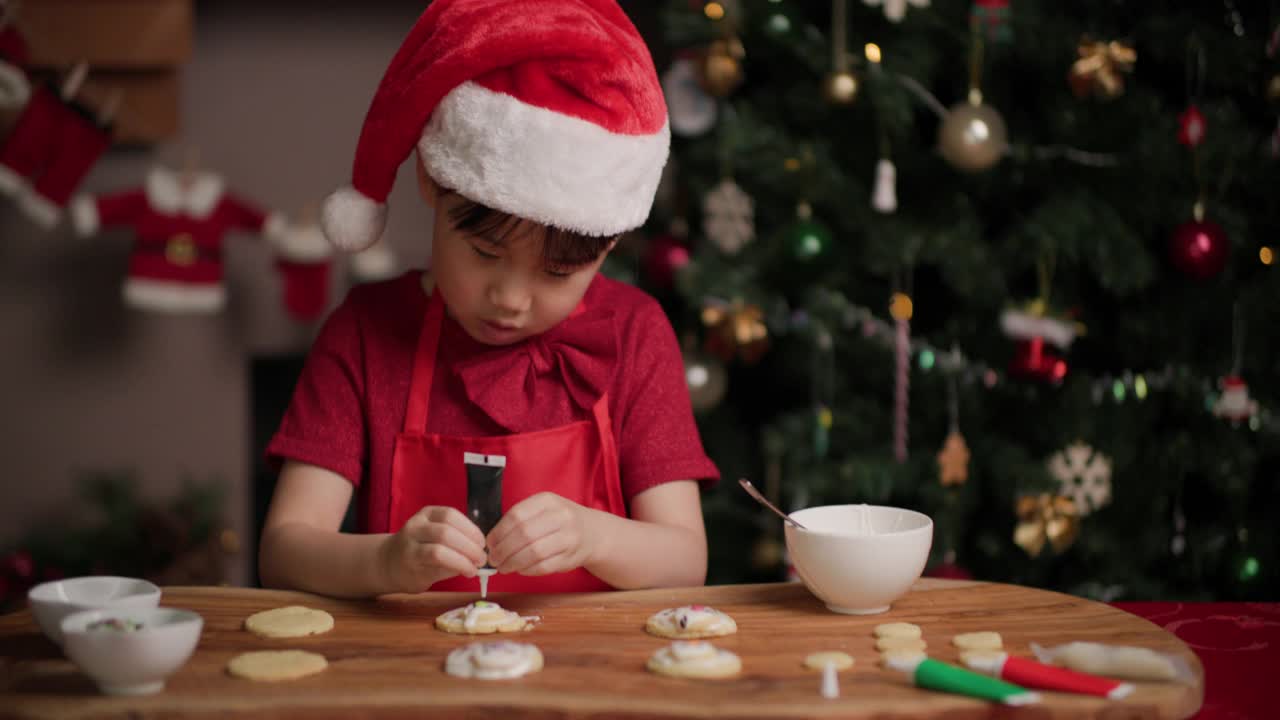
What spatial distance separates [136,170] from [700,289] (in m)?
1.52

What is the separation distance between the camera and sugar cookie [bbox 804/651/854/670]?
0.93m

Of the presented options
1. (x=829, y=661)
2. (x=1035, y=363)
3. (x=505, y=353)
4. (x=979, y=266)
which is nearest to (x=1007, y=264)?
(x=979, y=266)

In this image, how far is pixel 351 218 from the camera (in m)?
1.25

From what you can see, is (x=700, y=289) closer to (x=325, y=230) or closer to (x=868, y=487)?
(x=868, y=487)

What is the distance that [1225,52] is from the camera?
227cm

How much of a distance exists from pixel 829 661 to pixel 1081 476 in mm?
1482

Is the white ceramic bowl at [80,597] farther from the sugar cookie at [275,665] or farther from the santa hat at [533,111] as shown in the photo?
the santa hat at [533,111]

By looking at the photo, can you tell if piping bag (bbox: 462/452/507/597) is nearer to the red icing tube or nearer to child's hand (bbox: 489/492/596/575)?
child's hand (bbox: 489/492/596/575)

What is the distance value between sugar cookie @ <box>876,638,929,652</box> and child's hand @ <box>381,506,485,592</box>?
34 centimetres

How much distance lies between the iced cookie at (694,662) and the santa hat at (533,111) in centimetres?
39

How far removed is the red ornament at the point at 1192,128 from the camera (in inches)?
84.8

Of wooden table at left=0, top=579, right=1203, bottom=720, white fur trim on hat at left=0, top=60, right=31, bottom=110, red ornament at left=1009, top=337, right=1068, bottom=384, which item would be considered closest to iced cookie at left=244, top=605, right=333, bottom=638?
wooden table at left=0, top=579, right=1203, bottom=720

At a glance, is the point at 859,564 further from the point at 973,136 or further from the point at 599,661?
the point at 973,136

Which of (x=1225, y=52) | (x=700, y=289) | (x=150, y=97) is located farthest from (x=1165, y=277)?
Answer: (x=150, y=97)
